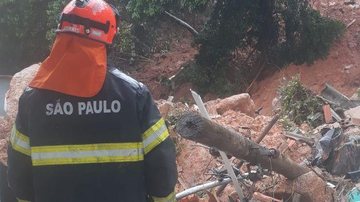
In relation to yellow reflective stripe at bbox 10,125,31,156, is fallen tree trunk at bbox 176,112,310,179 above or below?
below

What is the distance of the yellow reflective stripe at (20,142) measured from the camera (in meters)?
2.57

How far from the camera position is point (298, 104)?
8.70 meters

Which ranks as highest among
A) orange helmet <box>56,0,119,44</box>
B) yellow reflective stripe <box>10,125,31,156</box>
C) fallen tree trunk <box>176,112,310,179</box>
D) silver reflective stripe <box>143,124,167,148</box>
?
orange helmet <box>56,0,119,44</box>

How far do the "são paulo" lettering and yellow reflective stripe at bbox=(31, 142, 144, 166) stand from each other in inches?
5.7

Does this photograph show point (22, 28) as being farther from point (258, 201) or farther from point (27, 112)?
point (27, 112)

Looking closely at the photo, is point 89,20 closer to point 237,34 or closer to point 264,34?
point 237,34

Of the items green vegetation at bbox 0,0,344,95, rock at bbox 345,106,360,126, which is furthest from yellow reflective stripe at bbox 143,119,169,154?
green vegetation at bbox 0,0,344,95

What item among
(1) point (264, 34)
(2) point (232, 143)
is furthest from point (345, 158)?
(1) point (264, 34)

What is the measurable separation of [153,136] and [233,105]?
6.27 meters

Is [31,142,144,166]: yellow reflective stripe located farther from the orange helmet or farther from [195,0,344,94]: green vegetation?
[195,0,344,94]: green vegetation

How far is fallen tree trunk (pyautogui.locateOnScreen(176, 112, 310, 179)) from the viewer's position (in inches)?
127

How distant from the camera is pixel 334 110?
811 centimetres

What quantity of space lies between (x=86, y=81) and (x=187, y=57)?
43.9ft

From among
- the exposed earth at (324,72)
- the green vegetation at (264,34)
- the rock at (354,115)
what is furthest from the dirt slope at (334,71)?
the rock at (354,115)
